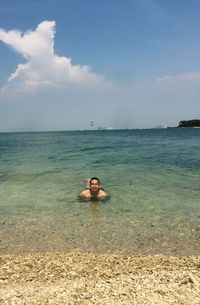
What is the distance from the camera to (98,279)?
633 cm

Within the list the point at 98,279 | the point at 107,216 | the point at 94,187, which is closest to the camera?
the point at 98,279

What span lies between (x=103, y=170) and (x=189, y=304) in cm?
1773

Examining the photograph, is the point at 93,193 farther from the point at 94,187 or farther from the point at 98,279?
the point at 98,279

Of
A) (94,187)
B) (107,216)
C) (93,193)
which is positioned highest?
(94,187)

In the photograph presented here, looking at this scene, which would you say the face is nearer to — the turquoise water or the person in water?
the person in water

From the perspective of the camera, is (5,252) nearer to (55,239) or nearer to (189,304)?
(55,239)

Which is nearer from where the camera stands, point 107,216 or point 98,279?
point 98,279

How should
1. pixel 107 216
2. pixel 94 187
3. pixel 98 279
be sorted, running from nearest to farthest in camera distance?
1. pixel 98 279
2. pixel 107 216
3. pixel 94 187

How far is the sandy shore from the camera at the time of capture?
549 centimetres

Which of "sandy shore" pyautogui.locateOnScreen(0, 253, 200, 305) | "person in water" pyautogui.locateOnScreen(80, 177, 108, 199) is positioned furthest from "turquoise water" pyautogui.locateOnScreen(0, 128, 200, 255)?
"sandy shore" pyautogui.locateOnScreen(0, 253, 200, 305)

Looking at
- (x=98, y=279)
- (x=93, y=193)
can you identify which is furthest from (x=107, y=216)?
(x=98, y=279)

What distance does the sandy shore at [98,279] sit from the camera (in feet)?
18.0

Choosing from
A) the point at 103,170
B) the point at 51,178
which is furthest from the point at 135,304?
the point at 103,170

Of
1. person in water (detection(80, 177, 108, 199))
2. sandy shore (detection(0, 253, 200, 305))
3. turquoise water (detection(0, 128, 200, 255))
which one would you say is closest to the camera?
sandy shore (detection(0, 253, 200, 305))
